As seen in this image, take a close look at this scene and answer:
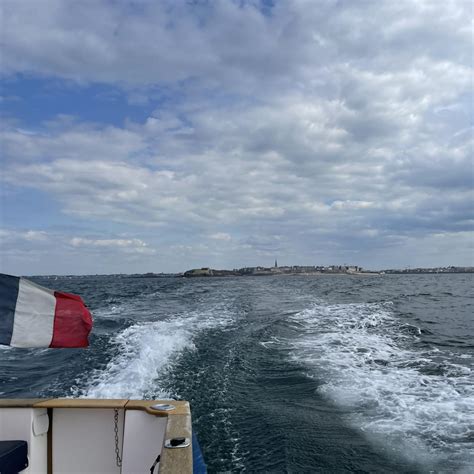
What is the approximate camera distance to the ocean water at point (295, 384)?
5.97 metres

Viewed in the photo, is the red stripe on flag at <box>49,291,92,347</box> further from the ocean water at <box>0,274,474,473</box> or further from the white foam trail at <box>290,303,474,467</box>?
the white foam trail at <box>290,303,474,467</box>

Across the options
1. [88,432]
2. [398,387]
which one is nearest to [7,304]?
[88,432]

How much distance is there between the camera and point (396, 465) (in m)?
5.60

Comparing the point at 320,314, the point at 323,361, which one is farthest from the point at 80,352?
the point at 320,314

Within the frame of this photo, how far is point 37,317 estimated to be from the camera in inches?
151

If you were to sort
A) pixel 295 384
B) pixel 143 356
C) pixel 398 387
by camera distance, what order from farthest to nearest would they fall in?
pixel 143 356
pixel 295 384
pixel 398 387

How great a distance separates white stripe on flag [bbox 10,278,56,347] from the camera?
375 cm

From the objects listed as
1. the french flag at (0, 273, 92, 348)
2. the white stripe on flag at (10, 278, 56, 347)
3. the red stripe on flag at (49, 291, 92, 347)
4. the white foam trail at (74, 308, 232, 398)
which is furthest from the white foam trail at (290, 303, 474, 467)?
the white stripe on flag at (10, 278, 56, 347)

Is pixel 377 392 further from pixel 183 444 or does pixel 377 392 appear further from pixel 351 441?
pixel 183 444

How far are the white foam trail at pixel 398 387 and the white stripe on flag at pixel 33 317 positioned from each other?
5.55 metres

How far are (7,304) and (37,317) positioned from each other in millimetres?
303

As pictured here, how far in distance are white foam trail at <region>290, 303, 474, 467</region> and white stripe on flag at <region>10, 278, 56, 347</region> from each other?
555cm

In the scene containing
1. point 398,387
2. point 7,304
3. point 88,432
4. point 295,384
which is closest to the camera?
point 7,304

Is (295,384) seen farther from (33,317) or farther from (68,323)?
(33,317)
